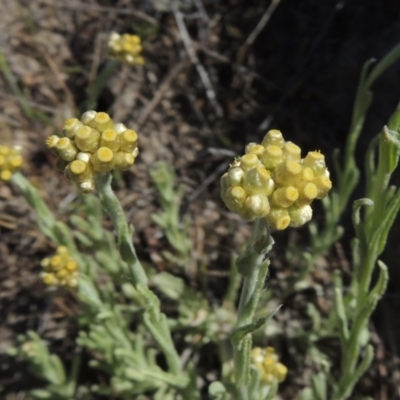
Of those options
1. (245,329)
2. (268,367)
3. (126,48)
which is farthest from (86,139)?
(126,48)

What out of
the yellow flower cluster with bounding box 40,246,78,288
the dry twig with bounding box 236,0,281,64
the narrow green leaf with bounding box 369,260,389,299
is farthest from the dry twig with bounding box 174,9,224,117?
the narrow green leaf with bounding box 369,260,389,299

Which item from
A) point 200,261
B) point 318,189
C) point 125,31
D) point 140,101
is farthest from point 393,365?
point 125,31

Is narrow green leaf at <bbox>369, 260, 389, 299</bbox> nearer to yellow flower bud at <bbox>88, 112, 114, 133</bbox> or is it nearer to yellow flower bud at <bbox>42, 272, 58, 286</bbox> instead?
yellow flower bud at <bbox>88, 112, 114, 133</bbox>

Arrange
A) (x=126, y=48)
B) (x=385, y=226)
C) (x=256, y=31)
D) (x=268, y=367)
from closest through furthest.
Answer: (x=385, y=226)
(x=268, y=367)
(x=126, y=48)
(x=256, y=31)

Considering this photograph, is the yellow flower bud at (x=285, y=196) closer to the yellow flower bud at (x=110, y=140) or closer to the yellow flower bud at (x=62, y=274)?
the yellow flower bud at (x=110, y=140)

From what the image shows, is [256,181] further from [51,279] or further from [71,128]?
A: [51,279]

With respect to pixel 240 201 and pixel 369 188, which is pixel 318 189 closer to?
pixel 240 201

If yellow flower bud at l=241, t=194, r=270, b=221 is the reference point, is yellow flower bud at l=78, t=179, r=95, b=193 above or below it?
below
